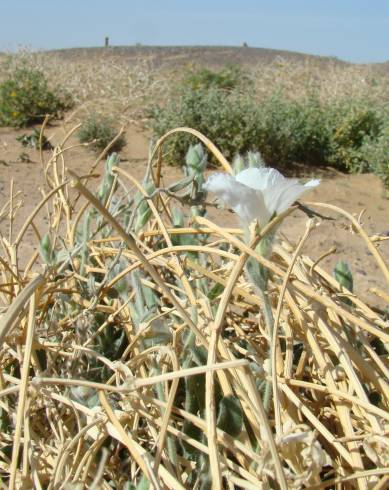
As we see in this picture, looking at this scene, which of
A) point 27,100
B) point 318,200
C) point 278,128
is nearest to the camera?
point 318,200

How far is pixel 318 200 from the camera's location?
16.6 feet

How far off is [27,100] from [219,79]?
8.95ft

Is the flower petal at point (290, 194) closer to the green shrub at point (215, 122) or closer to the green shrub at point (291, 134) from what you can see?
the green shrub at point (215, 122)

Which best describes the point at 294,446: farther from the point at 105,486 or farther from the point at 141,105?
the point at 141,105

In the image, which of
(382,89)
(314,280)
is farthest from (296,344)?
(382,89)

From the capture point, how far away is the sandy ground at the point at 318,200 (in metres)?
3.51

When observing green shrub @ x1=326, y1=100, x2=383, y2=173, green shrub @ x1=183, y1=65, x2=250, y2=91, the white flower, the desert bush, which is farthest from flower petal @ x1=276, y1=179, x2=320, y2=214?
green shrub @ x1=183, y1=65, x2=250, y2=91

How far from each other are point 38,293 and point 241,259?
26cm

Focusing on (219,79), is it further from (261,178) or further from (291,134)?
(261,178)

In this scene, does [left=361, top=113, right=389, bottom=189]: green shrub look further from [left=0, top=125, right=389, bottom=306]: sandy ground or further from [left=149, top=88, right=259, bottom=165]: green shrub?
[left=149, top=88, right=259, bottom=165]: green shrub

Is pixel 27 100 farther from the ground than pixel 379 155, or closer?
farther from the ground

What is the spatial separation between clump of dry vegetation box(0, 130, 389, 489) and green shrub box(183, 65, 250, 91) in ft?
24.2

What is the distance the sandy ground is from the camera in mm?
3506

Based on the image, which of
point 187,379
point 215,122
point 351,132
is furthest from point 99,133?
point 187,379
